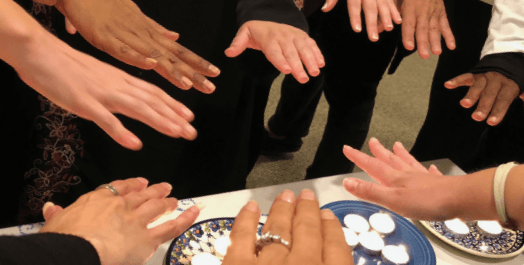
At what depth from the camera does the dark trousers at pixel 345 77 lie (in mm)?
1147

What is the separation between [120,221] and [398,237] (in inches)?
18.9

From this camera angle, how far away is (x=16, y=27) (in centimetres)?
47

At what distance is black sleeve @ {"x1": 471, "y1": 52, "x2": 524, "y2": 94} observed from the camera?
2.72ft

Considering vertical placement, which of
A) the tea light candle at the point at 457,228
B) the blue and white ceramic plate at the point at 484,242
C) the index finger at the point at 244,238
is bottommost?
the blue and white ceramic plate at the point at 484,242

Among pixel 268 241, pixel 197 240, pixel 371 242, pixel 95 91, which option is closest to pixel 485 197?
pixel 371 242

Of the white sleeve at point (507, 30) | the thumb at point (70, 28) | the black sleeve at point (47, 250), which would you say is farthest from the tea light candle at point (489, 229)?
the thumb at point (70, 28)

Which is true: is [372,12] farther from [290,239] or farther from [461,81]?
[290,239]

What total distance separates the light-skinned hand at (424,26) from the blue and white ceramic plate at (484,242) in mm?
361

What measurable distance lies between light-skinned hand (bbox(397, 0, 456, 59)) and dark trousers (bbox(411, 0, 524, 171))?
21 cm

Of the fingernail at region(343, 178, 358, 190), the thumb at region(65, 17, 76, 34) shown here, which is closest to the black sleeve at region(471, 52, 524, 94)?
the fingernail at region(343, 178, 358, 190)

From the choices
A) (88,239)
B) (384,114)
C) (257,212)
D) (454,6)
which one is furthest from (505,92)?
(384,114)

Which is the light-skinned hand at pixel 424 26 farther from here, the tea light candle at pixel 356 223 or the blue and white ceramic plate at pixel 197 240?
the blue and white ceramic plate at pixel 197 240

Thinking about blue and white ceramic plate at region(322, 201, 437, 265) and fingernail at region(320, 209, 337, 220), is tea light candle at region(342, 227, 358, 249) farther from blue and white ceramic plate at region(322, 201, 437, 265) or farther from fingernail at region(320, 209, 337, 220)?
fingernail at region(320, 209, 337, 220)

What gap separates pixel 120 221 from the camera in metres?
0.53
